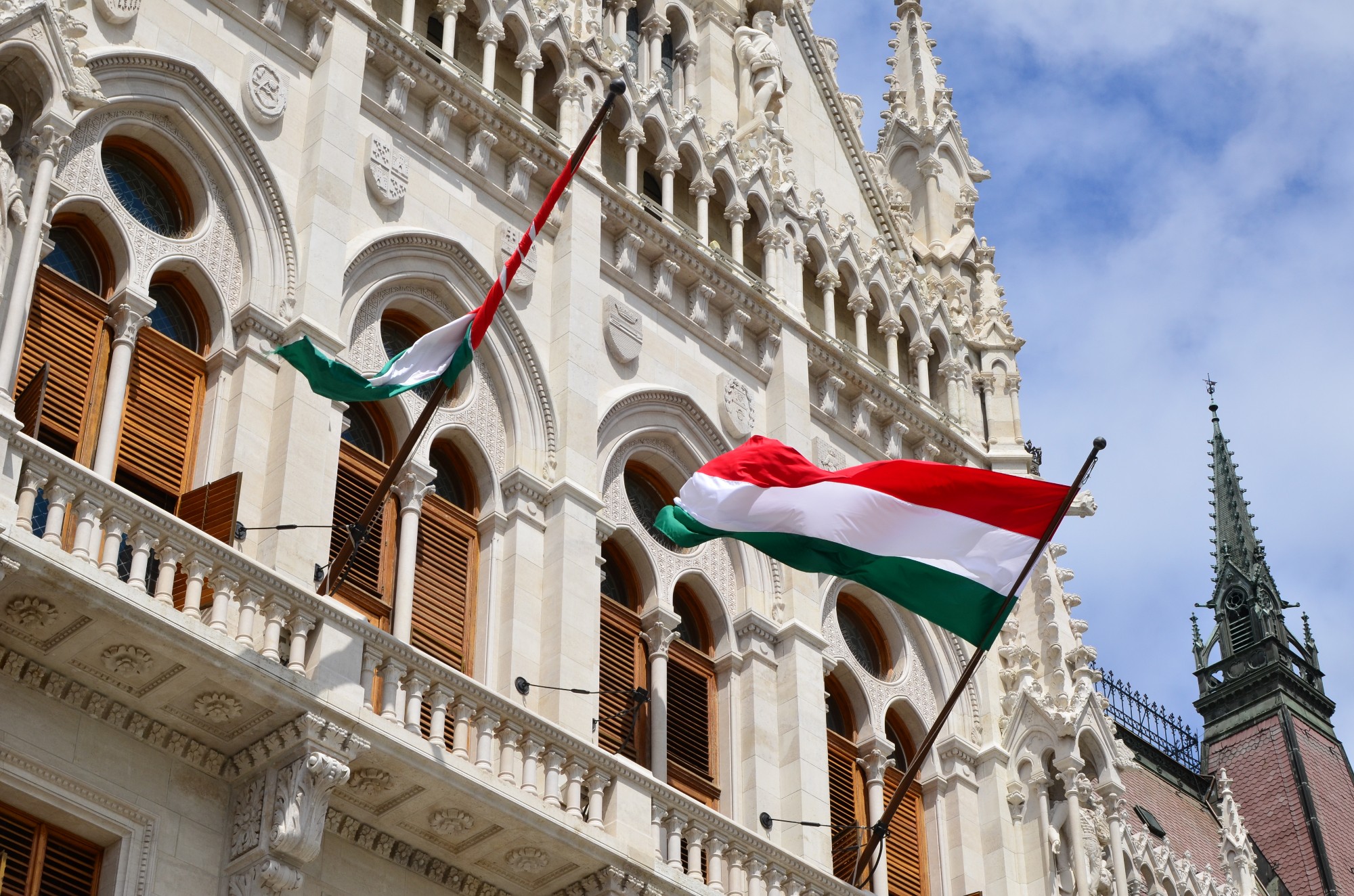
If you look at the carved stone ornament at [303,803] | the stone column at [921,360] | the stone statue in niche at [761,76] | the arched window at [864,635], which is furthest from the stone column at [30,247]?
the stone column at [921,360]

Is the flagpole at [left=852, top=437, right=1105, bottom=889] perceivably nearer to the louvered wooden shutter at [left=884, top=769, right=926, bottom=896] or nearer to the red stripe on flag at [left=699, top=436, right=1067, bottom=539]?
the red stripe on flag at [left=699, top=436, right=1067, bottom=539]

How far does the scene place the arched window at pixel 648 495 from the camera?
2928 cm

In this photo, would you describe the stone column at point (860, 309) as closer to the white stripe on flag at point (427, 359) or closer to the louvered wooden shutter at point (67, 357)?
the white stripe on flag at point (427, 359)

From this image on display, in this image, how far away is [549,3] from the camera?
1241 inches

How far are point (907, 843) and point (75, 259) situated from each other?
12996 mm

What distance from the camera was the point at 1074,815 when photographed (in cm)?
3138

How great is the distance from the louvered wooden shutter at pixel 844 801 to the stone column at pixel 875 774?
0.28 ft

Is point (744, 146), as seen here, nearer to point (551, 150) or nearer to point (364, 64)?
point (551, 150)

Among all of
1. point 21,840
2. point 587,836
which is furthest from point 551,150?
point 21,840

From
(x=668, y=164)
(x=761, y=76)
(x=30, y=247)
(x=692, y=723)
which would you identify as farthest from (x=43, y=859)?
(x=761, y=76)

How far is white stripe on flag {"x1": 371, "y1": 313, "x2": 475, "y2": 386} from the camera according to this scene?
23578 millimetres

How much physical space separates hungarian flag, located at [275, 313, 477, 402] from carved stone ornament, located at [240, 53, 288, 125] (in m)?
2.96

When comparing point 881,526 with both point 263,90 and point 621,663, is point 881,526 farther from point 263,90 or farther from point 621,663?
point 263,90

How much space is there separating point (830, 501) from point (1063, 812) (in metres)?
7.26
